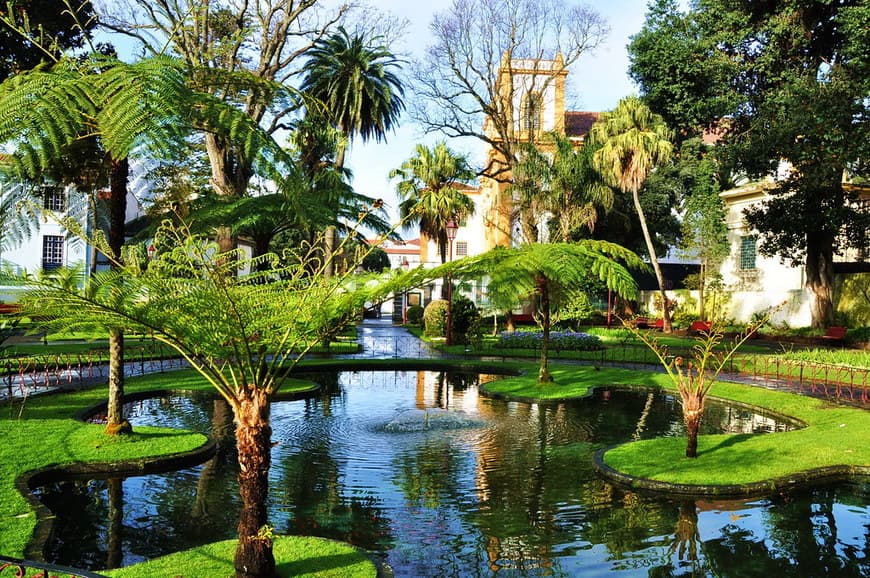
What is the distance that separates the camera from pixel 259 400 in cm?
525

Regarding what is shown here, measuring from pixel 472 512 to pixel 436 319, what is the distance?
24870 mm

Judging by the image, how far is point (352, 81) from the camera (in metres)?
29.9

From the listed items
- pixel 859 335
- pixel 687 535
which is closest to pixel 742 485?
pixel 687 535

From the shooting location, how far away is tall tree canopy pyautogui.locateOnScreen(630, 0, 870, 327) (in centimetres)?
2406

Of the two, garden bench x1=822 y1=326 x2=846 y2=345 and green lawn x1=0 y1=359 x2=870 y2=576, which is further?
garden bench x1=822 y1=326 x2=846 y2=345

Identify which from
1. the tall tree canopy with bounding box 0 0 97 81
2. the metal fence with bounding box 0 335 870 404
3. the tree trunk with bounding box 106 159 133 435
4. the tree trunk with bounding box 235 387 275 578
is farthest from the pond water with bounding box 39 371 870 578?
the tall tree canopy with bounding box 0 0 97 81

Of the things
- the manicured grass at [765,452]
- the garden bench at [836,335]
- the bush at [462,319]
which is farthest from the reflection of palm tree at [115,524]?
the garden bench at [836,335]

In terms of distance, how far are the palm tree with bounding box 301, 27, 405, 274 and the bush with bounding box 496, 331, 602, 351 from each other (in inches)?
345

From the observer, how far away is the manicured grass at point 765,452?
29.5ft

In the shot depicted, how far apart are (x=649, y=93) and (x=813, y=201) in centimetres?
928

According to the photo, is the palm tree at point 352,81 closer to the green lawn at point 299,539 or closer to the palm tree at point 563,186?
the palm tree at point 563,186

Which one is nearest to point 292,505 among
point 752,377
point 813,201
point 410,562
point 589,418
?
point 410,562

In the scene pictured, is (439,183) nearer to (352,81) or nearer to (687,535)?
(352,81)

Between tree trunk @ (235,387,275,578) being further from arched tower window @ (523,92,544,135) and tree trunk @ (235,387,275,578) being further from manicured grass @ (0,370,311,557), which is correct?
arched tower window @ (523,92,544,135)
